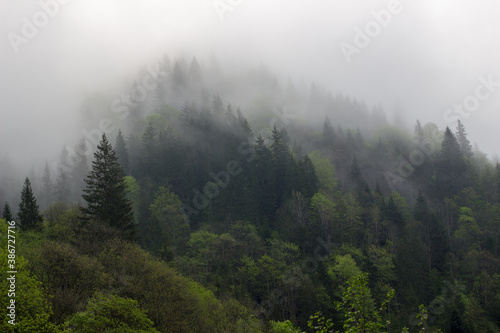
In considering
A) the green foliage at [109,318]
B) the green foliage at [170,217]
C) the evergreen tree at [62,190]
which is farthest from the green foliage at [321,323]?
the evergreen tree at [62,190]

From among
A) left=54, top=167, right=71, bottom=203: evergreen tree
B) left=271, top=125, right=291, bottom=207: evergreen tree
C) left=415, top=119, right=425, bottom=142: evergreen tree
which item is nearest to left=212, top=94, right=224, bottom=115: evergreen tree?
left=271, top=125, right=291, bottom=207: evergreen tree

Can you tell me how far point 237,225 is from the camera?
74875mm

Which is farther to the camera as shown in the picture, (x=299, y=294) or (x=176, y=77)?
(x=176, y=77)

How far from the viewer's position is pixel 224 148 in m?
99.5

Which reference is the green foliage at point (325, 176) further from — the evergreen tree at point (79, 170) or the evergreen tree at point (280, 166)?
the evergreen tree at point (79, 170)

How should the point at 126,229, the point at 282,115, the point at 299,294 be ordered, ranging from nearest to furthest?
the point at 126,229, the point at 299,294, the point at 282,115

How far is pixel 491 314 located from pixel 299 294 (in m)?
34.9

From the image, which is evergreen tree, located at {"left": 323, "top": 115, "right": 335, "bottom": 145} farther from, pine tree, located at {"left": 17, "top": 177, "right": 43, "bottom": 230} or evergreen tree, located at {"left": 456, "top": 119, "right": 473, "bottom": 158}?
pine tree, located at {"left": 17, "top": 177, "right": 43, "bottom": 230}

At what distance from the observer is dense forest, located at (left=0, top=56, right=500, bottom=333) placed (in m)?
31.9

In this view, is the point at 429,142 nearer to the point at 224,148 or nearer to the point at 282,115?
the point at 282,115

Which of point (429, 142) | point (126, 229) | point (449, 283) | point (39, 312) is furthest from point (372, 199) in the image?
point (39, 312)

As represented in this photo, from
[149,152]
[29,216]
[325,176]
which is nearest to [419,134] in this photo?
[325,176]

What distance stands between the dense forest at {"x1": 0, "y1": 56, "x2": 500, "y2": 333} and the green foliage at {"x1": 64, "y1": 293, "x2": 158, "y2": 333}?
0.13m

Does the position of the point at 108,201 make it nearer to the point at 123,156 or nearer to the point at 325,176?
the point at 123,156
